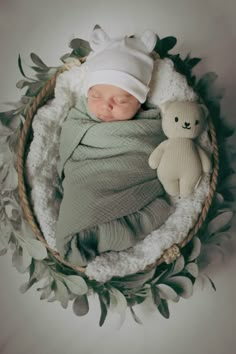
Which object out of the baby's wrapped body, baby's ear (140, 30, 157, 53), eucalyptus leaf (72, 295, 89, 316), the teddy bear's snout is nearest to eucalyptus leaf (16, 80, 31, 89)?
the baby's wrapped body

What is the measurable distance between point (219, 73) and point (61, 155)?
21.5 inches

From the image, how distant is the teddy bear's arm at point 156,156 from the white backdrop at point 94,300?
1.06ft

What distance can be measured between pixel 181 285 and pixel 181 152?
32cm

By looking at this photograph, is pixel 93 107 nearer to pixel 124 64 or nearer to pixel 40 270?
pixel 124 64

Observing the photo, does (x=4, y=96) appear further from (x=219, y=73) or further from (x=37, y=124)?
(x=219, y=73)

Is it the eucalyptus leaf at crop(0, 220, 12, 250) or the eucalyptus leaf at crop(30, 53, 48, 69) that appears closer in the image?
the eucalyptus leaf at crop(0, 220, 12, 250)

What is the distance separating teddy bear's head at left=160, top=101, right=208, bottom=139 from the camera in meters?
1.12

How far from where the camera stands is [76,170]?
45.9 inches

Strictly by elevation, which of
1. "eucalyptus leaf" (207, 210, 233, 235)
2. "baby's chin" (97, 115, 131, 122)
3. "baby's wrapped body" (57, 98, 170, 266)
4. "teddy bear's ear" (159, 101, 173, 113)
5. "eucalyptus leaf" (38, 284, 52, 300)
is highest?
"teddy bear's ear" (159, 101, 173, 113)

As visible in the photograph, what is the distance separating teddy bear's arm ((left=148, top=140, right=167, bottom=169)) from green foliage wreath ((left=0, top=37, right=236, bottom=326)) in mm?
197

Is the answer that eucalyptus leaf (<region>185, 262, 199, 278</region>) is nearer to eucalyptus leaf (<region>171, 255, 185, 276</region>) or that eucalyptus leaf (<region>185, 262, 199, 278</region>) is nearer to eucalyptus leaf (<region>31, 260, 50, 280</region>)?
eucalyptus leaf (<region>171, 255, 185, 276</region>)

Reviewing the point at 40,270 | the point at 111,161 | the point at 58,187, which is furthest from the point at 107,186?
the point at 40,270

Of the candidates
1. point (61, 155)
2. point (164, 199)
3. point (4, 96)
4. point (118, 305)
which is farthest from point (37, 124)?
point (118, 305)

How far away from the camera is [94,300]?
3.95ft
